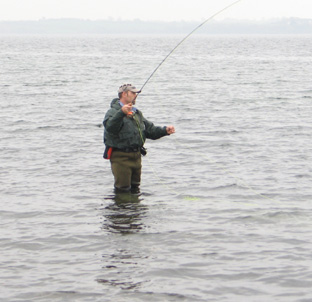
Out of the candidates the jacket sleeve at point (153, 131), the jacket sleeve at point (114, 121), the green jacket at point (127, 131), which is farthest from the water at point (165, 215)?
the jacket sleeve at point (114, 121)

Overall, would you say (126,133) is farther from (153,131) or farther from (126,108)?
(126,108)

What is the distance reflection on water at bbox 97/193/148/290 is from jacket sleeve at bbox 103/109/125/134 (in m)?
1.23

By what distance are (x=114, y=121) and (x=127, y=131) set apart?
44 cm

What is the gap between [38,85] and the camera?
3481cm

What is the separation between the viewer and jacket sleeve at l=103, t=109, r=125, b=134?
9500 millimetres

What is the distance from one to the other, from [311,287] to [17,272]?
3.25 meters

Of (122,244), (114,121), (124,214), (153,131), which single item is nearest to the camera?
(122,244)

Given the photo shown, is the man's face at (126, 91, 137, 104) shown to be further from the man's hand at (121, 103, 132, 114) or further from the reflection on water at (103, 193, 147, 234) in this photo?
the reflection on water at (103, 193, 147, 234)

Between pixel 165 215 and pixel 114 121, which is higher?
pixel 114 121

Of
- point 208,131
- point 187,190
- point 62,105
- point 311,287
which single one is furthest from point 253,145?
point 62,105

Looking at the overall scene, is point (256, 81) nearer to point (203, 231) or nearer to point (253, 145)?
point (253, 145)

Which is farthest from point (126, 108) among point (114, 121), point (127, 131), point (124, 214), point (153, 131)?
point (124, 214)

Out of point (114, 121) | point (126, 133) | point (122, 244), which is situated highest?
point (114, 121)

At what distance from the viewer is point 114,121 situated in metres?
9.59
